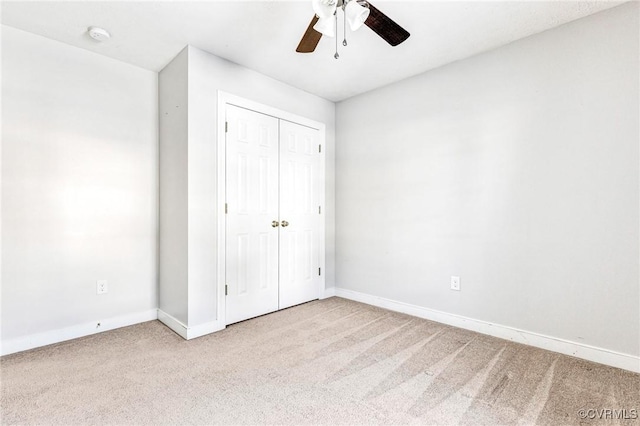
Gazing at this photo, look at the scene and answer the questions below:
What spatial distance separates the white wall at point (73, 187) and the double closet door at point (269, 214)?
33.4 inches

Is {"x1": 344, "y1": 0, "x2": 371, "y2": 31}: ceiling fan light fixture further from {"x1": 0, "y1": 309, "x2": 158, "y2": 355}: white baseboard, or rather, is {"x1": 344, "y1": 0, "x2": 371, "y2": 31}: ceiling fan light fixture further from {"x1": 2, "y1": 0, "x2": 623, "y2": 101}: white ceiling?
{"x1": 0, "y1": 309, "x2": 158, "y2": 355}: white baseboard

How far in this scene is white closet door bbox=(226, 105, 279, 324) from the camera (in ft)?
9.23

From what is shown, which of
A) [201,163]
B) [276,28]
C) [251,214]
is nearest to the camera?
[276,28]

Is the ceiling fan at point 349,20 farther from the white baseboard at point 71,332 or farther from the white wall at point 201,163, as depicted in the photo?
the white baseboard at point 71,332

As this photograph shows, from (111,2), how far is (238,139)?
1268 millimetres

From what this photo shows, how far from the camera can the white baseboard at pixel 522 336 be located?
2009 mm

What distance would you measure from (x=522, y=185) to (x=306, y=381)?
7.13ft

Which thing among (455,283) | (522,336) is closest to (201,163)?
(455,283)

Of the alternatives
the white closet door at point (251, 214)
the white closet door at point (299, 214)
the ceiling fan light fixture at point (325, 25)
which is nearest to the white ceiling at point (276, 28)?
the ceiling fan light fixture at point (325, 25)

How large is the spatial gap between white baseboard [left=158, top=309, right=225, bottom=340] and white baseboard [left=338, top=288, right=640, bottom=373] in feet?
5.50

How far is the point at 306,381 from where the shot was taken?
1849mm

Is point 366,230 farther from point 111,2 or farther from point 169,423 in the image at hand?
point 111,2

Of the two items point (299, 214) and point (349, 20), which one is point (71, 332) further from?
point (349, 20)

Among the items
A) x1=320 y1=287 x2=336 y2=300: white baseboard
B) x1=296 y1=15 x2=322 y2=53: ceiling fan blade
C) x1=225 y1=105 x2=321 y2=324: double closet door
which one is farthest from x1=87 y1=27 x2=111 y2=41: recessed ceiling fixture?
x1=320 y1=287 x2=336 y2=300: white baseboard
